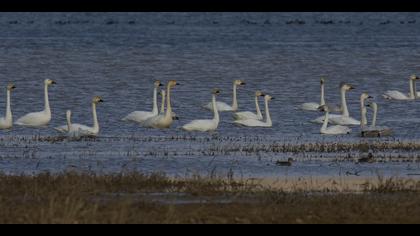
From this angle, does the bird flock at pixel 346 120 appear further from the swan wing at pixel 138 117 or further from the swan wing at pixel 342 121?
the swan wing at pixel 138 117

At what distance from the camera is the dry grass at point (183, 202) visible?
1133 cm

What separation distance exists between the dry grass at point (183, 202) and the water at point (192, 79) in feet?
8.58

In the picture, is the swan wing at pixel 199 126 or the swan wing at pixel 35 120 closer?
the swan wing at pixel 199 126

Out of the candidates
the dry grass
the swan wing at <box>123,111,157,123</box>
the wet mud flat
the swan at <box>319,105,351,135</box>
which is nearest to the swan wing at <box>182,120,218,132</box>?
the wet mud flat

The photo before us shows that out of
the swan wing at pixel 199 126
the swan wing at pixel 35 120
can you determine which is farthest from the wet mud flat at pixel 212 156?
the swan wing at pixel 35 120

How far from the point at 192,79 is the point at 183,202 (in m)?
27.5

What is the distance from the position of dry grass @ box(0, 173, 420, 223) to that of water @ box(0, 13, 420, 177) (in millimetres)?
2615

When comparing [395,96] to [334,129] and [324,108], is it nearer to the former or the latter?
[324,108]

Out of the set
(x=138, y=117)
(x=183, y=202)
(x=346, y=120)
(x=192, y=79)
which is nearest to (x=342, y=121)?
(x=346, y=120)

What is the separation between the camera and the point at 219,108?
29203 mm

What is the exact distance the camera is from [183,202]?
13062mm

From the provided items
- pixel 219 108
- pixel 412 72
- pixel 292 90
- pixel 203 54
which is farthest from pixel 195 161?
pixel 203 54

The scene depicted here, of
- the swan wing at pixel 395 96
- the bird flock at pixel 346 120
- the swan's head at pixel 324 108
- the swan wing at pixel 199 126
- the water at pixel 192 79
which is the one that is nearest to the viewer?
the water at pixel 192 79

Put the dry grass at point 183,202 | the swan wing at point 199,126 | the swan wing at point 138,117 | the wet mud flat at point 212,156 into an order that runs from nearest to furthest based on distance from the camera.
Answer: the dry grass at point 183,202
the wet mud flat at point 212,156
the swan wing at point 199,126
the swan wing at point 138,117
